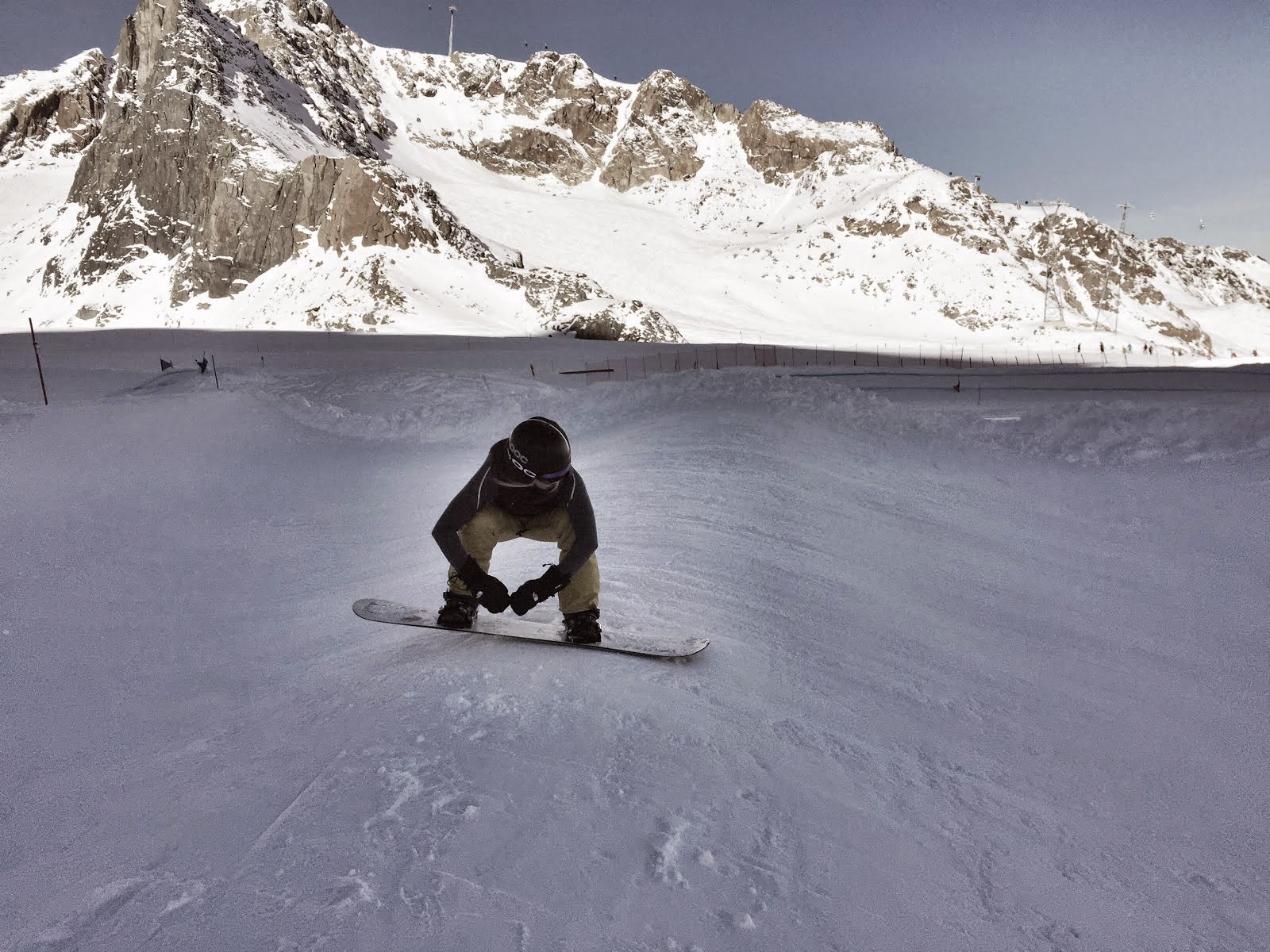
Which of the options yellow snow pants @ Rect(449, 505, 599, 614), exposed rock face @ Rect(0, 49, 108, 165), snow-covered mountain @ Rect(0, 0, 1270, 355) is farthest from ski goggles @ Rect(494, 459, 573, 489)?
exposed rock face @ Rect(0, 49, 108, 165)

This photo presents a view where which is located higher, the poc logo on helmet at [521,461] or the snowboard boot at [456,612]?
the poc logo on helmet at [521,461]

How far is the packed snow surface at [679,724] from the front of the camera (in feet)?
8.45

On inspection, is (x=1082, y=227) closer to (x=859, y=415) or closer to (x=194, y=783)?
(x=859, y=415)

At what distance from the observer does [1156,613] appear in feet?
21.4

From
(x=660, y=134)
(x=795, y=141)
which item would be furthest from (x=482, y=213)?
(x=795, y=141)

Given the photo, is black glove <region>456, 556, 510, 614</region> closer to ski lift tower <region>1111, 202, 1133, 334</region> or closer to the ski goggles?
the ski goggles

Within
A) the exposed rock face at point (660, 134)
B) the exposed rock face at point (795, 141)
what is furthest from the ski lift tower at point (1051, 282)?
the exposed rock face at point (660, 134)

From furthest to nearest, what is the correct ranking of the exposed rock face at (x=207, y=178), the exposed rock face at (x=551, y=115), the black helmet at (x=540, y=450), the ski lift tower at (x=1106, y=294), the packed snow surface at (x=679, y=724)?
the exposed rock face at (x=551, y=115)
the ski lift tower at (x=1106, y=294)
the exposed rock face at (x=207, y=178)
the black helmet at (x=540, y=450)
the packed snow surface at (x=679, y=724)

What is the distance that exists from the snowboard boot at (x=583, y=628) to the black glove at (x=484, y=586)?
43 cm

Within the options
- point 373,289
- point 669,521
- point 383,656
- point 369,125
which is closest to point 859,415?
point 669,521

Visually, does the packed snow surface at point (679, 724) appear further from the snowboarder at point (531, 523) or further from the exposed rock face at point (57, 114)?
the exposed rock face at point (57, 114)

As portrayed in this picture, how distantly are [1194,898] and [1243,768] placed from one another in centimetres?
149

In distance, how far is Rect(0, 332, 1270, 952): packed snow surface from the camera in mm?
2574

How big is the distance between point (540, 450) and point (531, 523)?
0.64 meters
